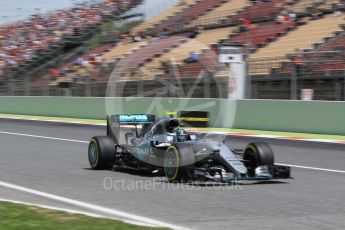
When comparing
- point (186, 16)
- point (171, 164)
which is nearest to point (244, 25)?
point (186, 16)

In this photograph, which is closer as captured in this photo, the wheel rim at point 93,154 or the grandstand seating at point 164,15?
the wheel rim at point 93,154

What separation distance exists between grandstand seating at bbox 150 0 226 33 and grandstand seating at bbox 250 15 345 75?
10234 mm

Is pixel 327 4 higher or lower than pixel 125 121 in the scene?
higher

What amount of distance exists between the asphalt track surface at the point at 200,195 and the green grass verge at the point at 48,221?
660 millimetres

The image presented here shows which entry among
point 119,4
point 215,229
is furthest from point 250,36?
point 215,229

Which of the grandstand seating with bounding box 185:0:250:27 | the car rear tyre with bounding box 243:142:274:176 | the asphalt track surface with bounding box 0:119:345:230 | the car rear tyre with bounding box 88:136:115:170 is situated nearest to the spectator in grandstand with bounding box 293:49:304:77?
the asphalt track surface with bounding box 0:119:345:230

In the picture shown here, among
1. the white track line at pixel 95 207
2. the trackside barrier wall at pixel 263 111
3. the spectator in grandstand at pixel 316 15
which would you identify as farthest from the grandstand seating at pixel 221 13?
the white track line at pixel 95 207

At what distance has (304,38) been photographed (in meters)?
26.5

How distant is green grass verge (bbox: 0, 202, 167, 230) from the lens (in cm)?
570

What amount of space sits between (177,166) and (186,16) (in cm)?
3127

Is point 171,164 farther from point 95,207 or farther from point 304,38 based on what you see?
point 304,38

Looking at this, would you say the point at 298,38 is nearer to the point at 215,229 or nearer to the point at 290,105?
the point at 290,105

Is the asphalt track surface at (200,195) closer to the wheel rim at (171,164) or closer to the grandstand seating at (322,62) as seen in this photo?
the wheel rim at (171,164)

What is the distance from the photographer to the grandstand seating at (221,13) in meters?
35.5
